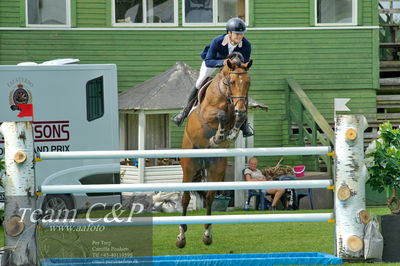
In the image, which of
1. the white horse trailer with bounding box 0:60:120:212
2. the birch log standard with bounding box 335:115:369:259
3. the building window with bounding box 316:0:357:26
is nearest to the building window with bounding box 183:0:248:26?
the building window with bounding box 316:0:357:26

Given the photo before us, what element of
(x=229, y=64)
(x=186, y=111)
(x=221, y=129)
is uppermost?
(x=229, y=64)

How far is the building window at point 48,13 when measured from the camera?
20.0 meters

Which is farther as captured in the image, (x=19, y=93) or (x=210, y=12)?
(x=210, y=12)

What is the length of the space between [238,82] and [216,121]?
0.74 meters

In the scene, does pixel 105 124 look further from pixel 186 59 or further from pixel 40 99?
pixel 186 59

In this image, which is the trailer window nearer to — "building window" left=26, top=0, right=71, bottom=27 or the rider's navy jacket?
"building window" left=26, top=0, right=71, bottom=27

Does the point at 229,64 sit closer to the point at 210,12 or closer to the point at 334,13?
the point at 210,12

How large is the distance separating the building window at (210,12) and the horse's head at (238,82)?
11.6m

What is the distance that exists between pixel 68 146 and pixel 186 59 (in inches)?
214

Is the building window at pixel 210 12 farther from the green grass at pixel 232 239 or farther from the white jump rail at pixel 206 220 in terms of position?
the white jump rail at pixel 206 220

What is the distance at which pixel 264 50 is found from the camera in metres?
20.4

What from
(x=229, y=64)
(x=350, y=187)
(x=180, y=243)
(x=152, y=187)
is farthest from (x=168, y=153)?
(x=180, y=243)

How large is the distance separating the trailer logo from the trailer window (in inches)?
41.5

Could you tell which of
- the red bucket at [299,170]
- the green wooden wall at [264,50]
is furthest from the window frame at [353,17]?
the red bucket at [299,170]
